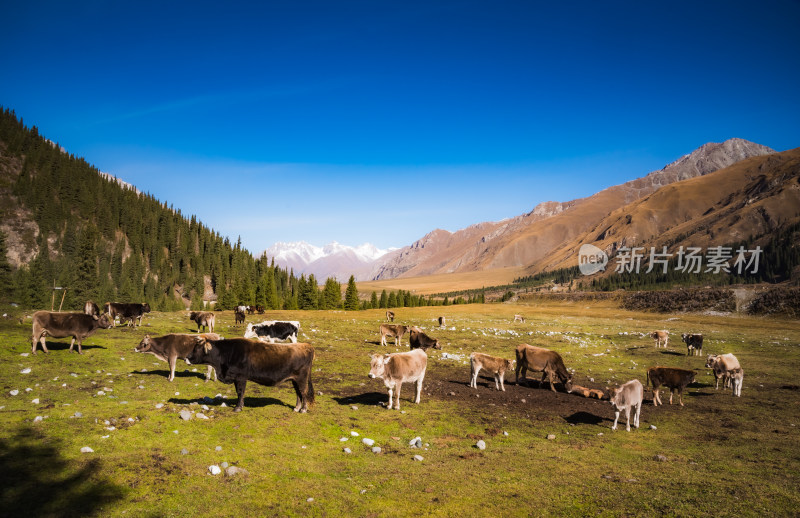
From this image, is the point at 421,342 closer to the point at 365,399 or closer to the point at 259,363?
the point at 365,399

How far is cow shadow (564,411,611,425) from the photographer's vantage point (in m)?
16.1

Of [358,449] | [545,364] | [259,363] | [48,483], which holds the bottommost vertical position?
[358,449]

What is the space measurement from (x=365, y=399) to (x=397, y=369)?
7.28 feet

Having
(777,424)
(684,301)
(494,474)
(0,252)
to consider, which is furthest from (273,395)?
(684,301)

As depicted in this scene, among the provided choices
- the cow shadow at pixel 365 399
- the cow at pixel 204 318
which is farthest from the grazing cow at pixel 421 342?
the cow at pixel 204 318

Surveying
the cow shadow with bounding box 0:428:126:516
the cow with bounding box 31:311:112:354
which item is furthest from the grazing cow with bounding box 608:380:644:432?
the cow with bounding box 31:311:112:354

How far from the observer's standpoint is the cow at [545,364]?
22.0 meters

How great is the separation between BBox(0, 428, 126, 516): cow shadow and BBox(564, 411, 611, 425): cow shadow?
15.6m

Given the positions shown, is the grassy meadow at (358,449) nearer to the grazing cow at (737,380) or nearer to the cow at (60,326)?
the grazing cow at (737,380)

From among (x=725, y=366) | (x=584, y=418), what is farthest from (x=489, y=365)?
(x=725, y=366)

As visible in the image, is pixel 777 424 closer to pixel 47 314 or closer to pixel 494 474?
pixel 494 474

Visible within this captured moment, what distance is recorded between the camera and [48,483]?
25.1 feet

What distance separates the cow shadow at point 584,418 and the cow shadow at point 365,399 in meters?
8.07

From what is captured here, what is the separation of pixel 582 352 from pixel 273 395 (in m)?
30.1
